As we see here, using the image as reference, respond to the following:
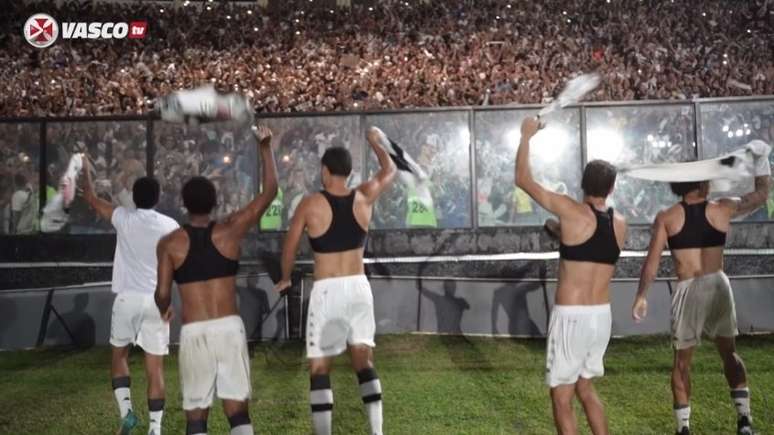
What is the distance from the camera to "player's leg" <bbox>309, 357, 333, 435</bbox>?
5524 millimetres

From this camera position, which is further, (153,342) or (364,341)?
(153,342)

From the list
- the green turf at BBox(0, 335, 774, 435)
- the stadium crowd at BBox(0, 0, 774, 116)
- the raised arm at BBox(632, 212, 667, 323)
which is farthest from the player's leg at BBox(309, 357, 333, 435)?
the stadium crowd at BBox(0, 0, 774, 116)

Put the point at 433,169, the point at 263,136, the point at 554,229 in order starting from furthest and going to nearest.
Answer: the point at 433,169 < the point at 554,229 < the point at 263,136

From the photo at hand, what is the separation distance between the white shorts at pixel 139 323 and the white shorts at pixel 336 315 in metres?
1.55

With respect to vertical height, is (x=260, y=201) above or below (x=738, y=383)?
above

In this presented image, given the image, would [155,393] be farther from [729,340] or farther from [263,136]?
[729,340]

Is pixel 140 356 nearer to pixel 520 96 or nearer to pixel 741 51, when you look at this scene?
pixel 520 96

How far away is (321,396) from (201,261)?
1451 millimetres

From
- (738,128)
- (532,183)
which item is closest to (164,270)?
(532,183)

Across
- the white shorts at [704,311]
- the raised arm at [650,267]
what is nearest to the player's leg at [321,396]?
the raised arm at [650,267]

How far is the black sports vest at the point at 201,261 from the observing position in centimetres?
482

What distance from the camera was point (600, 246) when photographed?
16.5 feet

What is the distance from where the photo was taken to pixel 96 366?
9.57m

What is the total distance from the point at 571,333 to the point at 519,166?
1170 mm
